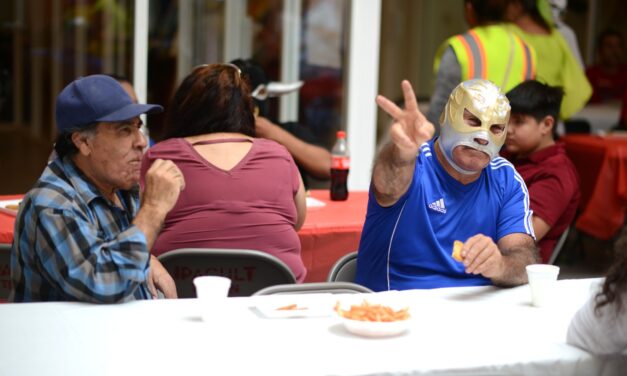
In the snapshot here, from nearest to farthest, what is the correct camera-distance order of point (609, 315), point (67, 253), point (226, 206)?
point (609, 315) < point (67, 253) < point (226, 206)

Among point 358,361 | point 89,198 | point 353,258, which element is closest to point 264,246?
point 353,258

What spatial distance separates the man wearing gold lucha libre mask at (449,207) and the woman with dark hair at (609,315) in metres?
0.65

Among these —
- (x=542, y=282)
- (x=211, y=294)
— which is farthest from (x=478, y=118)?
(x=211, y=294)

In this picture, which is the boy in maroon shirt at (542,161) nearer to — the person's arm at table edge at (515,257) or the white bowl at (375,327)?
the person's arm at table edge at (515,257)

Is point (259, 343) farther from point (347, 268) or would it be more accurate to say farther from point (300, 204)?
point (300, 204)

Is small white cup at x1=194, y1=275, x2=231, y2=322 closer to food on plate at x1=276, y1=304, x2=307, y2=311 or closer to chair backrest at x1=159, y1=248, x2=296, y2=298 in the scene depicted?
food on plate at x1=276, y1=304, x2=307, y2=311

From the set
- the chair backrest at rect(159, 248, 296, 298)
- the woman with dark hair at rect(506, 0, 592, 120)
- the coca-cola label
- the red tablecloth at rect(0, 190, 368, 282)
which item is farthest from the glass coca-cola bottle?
the chair backrest at rect(159, 248, 296, 298)

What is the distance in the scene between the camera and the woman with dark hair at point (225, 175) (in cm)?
317

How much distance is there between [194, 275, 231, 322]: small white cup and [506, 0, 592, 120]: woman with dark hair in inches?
119

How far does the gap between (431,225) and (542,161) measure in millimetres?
1162

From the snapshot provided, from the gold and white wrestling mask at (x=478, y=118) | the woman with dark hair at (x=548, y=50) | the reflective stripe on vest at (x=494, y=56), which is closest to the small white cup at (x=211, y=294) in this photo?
the gold and white wrestling mask at (x=478, y=118)

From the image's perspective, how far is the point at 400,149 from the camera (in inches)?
107

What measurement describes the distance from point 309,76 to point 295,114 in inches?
10.6

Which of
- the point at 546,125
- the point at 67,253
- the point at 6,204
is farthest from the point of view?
the point at 546,125
